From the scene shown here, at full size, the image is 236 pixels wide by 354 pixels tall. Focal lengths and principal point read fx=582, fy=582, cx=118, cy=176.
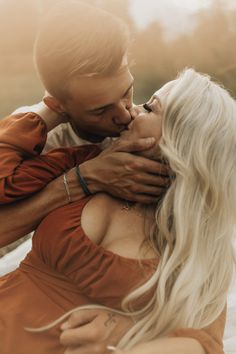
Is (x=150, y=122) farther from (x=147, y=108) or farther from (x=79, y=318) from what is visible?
(x=79, y=318)

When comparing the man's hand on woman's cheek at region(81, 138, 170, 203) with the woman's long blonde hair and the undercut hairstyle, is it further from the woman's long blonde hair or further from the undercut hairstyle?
the undercut hairstyle

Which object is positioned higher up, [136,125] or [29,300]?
[136,125]

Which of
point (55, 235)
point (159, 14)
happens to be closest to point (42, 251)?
point (55, 235)

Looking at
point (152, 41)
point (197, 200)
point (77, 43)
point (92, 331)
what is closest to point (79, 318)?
point (92, 331)

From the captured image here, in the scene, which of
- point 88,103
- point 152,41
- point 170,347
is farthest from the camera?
Answer: point 152,41

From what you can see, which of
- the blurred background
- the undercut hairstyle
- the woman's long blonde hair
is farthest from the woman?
the blurred background

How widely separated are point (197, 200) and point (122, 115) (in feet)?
0.60

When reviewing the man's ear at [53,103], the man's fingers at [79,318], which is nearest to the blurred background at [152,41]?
the man's ear at [53,103]

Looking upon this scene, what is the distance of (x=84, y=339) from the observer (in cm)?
87

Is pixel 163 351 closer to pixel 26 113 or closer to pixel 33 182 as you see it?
pixel 33 182

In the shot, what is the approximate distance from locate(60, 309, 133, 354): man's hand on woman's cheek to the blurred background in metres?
0.51

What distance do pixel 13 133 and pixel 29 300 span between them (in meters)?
0.27

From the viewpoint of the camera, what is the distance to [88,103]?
0.92 metres

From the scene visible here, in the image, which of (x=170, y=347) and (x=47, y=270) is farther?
→ (x=47, y=270)
